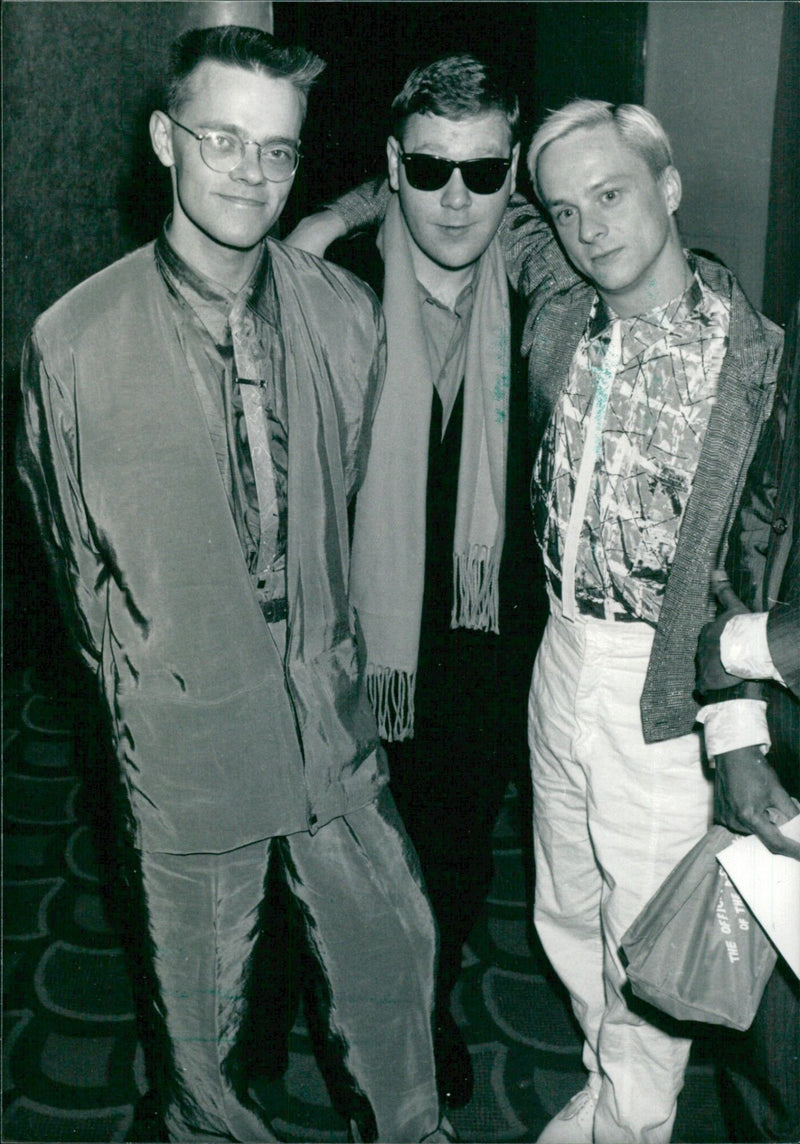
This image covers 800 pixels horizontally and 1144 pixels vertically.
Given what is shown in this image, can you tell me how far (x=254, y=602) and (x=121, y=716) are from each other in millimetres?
297

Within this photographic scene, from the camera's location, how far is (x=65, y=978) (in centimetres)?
268

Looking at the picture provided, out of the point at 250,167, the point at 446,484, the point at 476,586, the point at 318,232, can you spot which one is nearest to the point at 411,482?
the point at 446,484

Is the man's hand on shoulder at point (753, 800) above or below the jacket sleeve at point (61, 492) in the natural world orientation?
below

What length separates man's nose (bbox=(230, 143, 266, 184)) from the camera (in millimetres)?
1595

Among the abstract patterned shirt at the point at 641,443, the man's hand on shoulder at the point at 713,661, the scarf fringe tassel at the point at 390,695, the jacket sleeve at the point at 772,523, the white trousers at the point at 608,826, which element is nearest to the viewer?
the jacket sleeve at the point at 772,523

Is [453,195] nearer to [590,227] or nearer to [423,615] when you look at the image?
[590,227]

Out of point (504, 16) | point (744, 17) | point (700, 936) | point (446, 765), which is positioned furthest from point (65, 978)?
point (504, 16)

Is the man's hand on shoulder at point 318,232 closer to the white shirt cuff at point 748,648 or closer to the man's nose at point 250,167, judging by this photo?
the man's nose at point 250,167

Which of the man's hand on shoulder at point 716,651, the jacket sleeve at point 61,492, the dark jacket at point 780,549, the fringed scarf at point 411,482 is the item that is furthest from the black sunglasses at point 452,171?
the man's hand on shoulder at point 716,651

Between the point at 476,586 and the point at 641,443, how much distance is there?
52 cm

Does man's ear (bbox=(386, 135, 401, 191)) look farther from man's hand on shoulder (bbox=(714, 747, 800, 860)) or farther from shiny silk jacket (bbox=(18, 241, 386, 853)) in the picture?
man's hand on shoulder (bbox=(714, 747, 800, 860))

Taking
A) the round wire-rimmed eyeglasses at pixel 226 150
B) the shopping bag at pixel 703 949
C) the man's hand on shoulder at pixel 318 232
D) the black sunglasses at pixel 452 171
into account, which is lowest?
the shopping bag at pixel 703 949

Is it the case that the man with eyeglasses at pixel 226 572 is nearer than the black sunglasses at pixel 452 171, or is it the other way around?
the man with eyeglasses at pixel 226 572

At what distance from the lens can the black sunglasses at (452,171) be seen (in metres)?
1.94
